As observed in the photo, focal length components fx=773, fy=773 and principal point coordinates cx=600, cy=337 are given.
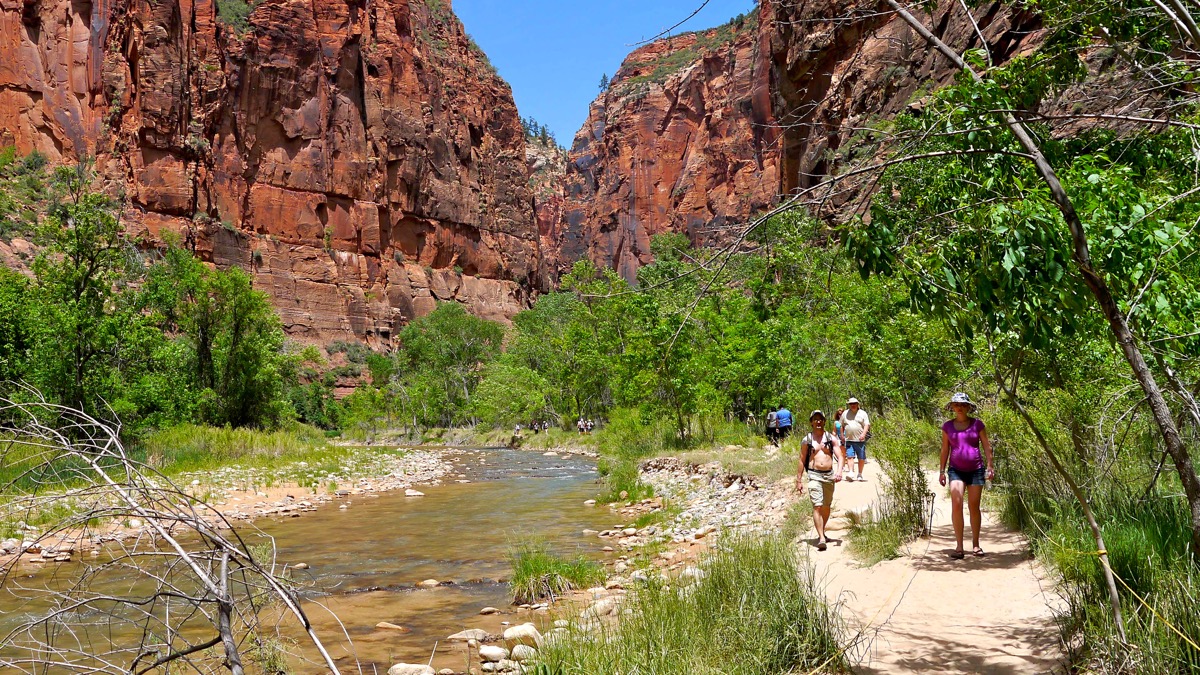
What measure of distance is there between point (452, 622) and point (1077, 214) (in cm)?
650

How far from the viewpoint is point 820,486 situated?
28.2 ft

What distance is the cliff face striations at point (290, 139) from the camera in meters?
62.9

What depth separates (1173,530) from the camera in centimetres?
516

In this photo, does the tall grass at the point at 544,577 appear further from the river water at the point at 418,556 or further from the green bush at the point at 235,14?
the green bush at the point at 235,14

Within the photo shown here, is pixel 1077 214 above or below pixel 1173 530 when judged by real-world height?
above

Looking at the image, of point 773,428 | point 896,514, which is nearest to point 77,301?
point 773,428

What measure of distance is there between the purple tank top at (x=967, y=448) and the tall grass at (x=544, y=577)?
404cm

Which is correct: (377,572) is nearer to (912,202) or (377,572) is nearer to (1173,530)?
(912,202)

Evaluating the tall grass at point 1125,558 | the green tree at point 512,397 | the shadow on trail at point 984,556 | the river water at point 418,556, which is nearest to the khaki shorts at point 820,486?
the shadow on trail at point 984,556

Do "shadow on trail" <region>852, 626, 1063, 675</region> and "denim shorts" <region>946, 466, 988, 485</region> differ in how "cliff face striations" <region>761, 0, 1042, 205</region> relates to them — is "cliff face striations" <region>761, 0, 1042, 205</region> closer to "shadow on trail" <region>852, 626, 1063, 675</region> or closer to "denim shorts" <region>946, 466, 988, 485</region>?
"denim shorts" <region>946, 466, 988, 485</region>

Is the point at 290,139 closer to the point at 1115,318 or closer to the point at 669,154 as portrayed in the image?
the point at 669,154

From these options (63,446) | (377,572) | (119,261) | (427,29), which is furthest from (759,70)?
(63,446)

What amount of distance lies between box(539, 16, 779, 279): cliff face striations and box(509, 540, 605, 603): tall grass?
6932 centimetres

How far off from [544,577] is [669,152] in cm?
11162
